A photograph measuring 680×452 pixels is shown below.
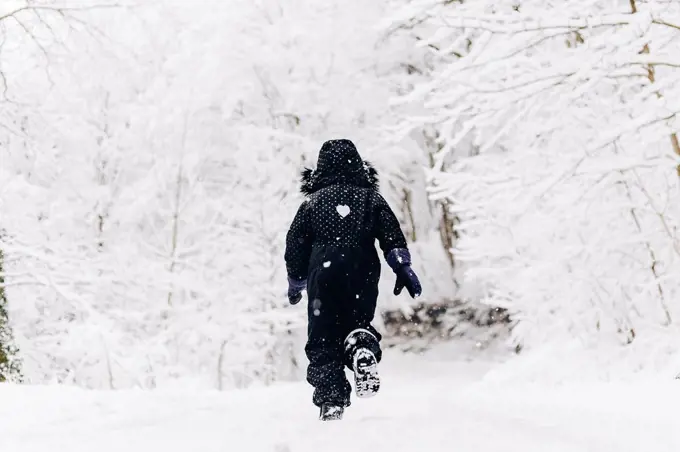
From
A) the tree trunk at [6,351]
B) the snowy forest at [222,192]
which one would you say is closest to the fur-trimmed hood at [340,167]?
the tree trunk at [6,351]

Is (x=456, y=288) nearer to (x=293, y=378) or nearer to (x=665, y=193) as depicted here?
(x=293, y=378)

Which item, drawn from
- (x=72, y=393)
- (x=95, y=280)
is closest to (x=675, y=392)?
(x=72, y=393)

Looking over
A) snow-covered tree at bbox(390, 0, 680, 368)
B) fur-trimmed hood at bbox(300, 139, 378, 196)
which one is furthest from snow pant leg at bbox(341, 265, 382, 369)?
snow-covered tree at bbox(390, 0, 680, 368)

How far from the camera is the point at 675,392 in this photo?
4.89 meters

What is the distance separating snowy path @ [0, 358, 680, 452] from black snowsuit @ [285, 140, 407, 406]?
42 centimetres

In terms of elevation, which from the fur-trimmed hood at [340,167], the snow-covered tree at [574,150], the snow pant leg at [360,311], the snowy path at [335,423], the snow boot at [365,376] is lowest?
the snowy path at [335,423]

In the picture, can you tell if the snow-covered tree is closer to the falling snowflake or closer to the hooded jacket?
the hooded jacket

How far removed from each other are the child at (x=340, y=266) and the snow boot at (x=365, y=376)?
4 centimetres

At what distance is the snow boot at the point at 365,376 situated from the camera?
470 cm

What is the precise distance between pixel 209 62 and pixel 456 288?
305 inches

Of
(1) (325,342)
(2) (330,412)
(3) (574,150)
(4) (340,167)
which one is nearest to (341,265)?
(1) (325,342)

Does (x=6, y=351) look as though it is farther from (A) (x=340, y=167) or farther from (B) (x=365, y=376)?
(B) (x=365, y=376)

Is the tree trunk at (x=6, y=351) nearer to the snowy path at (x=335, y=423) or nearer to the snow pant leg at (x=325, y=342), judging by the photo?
the snowy path at (x=335, y=423)

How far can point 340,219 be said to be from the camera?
5004 mm
